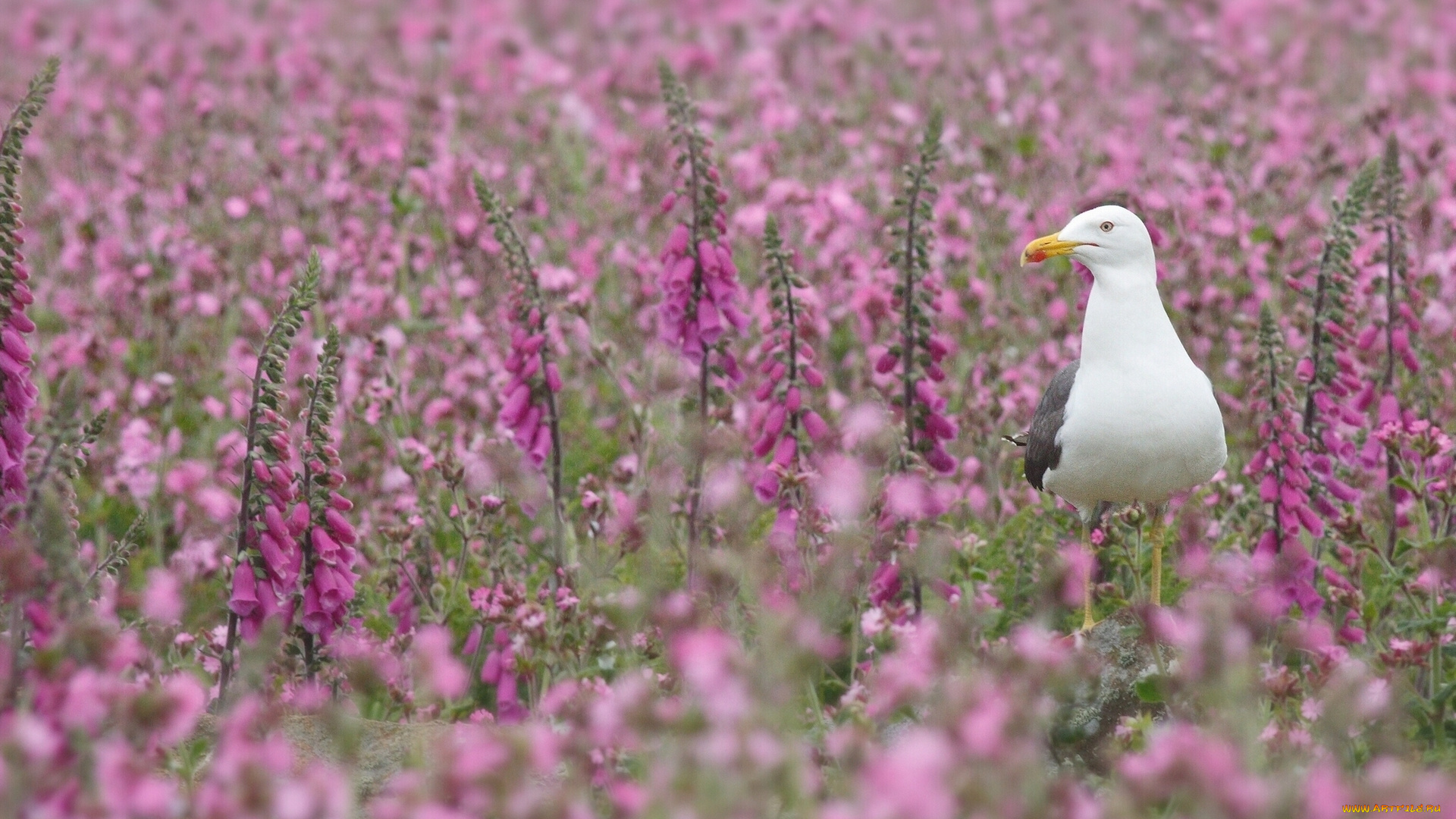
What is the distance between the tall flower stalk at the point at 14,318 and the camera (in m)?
4.06

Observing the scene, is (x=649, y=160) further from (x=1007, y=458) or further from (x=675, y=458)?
(x=675, y=458)

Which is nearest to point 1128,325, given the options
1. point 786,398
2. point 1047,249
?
point 1047,249

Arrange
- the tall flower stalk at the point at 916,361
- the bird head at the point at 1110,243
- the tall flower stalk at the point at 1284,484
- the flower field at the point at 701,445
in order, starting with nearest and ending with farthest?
the flower field at the point at 701,445 < the bird head at the point at 1110,243 < the tall flower stalk at the point at 1284,484 < the tall flower stalk at the point at 916,361

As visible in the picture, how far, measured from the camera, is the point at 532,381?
5207mm

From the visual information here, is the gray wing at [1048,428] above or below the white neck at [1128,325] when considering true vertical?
below

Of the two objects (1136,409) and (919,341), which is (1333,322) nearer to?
(1136,409)

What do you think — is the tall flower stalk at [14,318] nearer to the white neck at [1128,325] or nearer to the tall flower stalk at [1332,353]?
the white neck at [1128,325]

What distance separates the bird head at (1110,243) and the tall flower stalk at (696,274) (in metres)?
1.06

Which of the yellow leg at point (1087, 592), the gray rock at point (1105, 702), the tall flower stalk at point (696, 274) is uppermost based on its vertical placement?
the tall flower stalk at point (696, 274)

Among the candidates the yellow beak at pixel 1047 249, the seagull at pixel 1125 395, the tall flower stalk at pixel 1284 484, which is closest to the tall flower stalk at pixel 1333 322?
the tall flower stalk at pixel 1284 484

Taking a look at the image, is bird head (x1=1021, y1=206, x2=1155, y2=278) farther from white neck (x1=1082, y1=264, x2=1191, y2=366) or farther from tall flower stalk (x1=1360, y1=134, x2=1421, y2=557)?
tall flower stalk (x1=1360, y1=134, x2=1421, y2=557)

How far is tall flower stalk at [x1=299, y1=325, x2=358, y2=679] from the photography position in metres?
4.22

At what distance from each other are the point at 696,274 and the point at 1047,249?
116 centimetres

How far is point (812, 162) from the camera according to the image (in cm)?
1028
